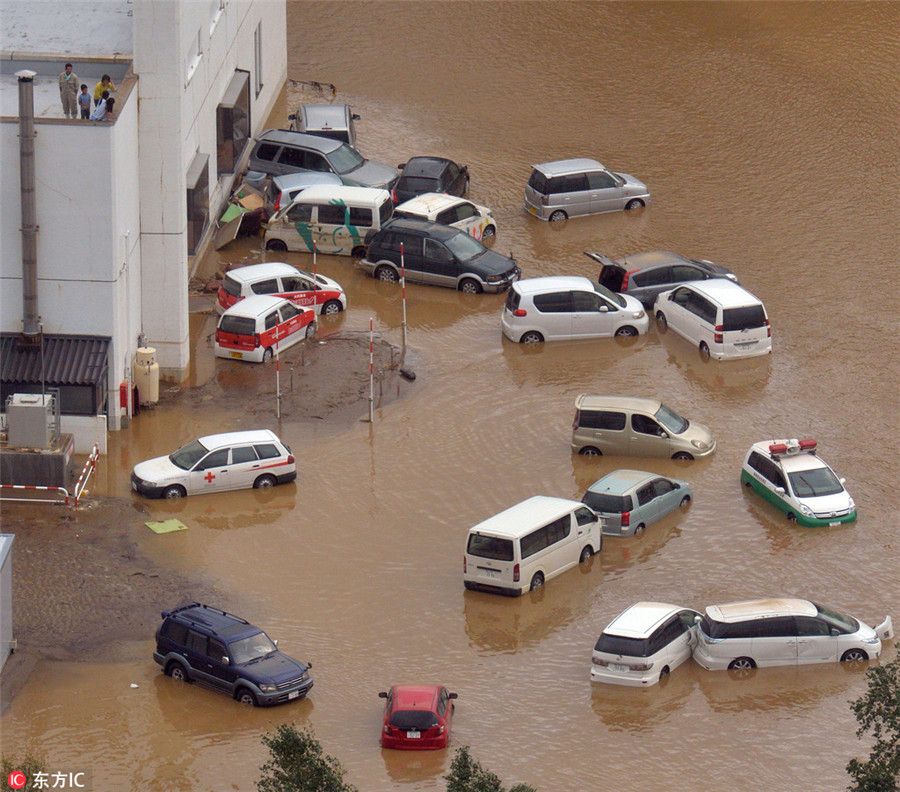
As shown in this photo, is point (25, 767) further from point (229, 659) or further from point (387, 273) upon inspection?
point (387, 273)

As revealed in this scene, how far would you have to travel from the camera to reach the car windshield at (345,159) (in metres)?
48.8

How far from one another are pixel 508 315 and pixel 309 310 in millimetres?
5083

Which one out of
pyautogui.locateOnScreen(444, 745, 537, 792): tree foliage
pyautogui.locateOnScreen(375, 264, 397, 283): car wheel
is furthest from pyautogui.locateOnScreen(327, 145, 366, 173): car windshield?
pyautogui.locateOnScreen(444, 745, 537, 792): tree foliage

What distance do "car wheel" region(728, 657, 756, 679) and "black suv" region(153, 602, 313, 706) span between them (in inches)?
297

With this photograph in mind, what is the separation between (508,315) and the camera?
41062 mm

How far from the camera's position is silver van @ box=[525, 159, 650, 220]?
4822 cm

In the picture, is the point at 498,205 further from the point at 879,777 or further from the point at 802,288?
the point at 879,777

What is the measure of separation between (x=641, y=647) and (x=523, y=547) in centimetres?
363

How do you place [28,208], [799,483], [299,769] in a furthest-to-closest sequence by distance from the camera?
1. [799,483]
2. [28,208]
3. [299,769]

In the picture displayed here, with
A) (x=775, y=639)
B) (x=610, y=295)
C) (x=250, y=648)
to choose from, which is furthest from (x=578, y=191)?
(x=250, y=648)

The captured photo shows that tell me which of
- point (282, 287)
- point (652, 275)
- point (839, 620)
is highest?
point (652, 275)

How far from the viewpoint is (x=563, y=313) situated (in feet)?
134

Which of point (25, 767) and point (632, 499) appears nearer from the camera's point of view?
point (25, 767)

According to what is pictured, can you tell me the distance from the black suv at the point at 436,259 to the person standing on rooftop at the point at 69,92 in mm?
11293
